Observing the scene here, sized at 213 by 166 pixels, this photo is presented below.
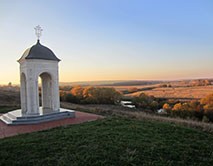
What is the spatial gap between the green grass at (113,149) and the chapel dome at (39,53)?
5998 mm

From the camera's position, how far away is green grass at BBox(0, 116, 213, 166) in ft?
13.9

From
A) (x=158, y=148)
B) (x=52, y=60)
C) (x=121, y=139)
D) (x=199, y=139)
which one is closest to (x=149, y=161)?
(x=158, y=148)

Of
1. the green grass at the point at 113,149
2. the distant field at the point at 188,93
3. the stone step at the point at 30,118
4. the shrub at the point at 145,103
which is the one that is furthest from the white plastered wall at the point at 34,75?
the distant field at the point at 188,93

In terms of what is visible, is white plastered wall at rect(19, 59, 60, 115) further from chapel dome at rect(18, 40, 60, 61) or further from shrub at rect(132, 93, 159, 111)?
shrub at rect(132, 93, 159, 111)

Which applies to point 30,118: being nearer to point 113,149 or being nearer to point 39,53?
point 39,53

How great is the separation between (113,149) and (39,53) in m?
8.36

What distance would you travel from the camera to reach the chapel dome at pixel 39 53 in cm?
1027

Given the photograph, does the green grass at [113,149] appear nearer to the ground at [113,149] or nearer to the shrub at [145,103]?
the ground at [113,149]

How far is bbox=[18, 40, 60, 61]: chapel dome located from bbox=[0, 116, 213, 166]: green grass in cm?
600

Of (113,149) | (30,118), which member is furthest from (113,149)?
(30,118)

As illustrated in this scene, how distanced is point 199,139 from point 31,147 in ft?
20.1

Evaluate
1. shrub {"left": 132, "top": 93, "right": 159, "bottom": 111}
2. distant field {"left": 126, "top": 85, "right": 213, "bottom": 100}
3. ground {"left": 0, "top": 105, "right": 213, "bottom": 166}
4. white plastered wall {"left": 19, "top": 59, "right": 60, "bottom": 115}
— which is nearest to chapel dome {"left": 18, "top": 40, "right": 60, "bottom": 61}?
white plastered wall {"left": 19, "top": 59, "right": 60, "bottom": 115}

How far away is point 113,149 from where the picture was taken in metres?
4.88

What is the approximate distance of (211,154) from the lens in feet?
15.5
